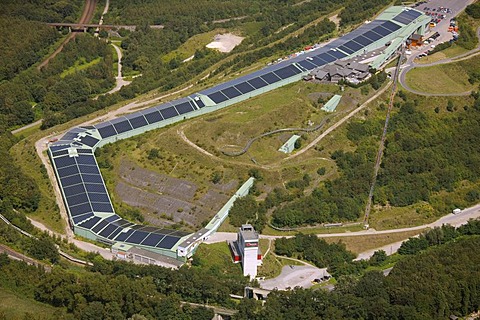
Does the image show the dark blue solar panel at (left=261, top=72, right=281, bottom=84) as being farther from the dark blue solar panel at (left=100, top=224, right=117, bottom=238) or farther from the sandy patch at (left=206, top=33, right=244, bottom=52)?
the dark blue solar panel at (left=100, top=224, right=117, bottom=238)

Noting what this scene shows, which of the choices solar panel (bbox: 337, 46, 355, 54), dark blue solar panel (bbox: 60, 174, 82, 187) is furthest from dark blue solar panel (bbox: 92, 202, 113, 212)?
solar panel (bbox: 337, 46, 355, 54)

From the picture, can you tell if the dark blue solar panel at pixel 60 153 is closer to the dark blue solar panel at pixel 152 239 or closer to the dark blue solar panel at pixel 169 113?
the dark blue solar panel at pixel 169 113

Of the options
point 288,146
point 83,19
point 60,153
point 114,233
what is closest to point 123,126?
point 60,153

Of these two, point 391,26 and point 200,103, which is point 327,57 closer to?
point 391,26

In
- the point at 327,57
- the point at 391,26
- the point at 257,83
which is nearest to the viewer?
the point at 257,83

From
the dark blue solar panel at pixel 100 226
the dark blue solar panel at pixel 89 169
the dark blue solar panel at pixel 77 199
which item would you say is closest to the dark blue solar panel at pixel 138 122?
the dark blue solar panel at pixel 89 169

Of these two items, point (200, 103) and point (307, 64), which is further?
point (307, 64)

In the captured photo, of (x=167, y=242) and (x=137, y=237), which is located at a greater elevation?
(x=137, y=237)

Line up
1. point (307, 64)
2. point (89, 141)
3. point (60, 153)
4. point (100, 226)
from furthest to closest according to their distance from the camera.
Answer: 1. point (307, 64)
2. point (89, 141)
3. point (60, 153)
4. point (100, 226)
